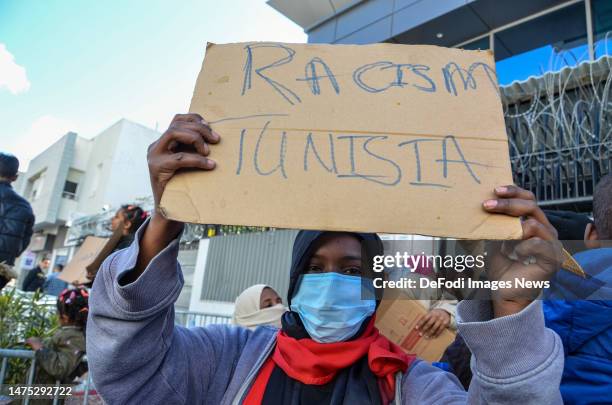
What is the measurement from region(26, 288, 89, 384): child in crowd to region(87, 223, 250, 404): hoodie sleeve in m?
2.21

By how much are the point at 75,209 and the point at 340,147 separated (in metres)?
26.0

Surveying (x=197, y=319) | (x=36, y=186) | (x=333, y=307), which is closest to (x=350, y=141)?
(x=333, y=307)

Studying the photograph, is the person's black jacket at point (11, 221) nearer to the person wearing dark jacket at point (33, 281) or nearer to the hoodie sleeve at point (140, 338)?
the hoodie sleeve at point (140, 338)

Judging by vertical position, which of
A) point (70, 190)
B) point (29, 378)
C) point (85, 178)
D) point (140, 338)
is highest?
point (85, 178)

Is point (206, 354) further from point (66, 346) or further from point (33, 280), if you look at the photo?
point (33, 280)

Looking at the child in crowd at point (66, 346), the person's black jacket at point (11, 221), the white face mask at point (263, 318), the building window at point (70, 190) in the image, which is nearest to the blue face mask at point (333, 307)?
the white face mask at point (263, 318)

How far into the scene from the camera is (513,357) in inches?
36.9

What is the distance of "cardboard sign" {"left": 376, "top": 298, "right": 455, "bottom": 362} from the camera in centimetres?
220

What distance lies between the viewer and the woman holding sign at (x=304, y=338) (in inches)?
37.8

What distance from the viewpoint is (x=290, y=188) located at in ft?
3.62

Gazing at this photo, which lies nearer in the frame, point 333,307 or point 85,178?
point 333,307

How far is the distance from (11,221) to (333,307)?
3.43 meters

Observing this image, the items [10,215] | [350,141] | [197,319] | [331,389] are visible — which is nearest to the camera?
[350,141]

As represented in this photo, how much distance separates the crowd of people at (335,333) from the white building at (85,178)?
21.7 meters
